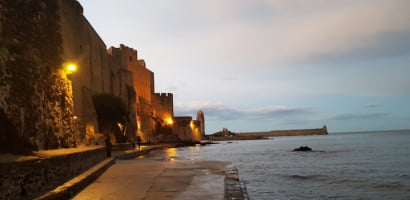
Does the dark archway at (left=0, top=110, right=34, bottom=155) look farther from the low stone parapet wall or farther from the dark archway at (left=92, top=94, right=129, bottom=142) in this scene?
the dark archway at (left=92, top=94, right=129, bottom=142)

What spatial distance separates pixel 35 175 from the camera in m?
5.75

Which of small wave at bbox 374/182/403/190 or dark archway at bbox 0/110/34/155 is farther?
small wave at bbox 374/182/403/190

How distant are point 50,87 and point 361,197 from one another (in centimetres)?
852

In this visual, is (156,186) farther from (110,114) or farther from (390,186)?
(110,114)

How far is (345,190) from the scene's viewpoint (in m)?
13.1

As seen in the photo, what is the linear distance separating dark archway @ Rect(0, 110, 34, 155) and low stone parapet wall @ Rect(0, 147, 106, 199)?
0.38m

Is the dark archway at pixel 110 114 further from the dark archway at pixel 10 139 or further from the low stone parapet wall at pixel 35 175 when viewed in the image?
the dark archway at pixel 10 139

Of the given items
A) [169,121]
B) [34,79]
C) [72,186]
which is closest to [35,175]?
[72,186]

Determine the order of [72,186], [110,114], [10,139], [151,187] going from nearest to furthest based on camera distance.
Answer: [10,139] → [72,186] → [151,187] → [110,114]

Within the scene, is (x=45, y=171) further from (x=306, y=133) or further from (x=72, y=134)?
(x=306, y=133)

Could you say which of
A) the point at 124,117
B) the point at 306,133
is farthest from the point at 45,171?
the point at 306,133

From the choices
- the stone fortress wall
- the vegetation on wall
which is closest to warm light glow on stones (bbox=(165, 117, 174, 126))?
the stone fortress wall

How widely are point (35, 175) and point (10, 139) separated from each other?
75cm

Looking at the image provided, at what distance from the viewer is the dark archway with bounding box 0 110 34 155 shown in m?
5.89
